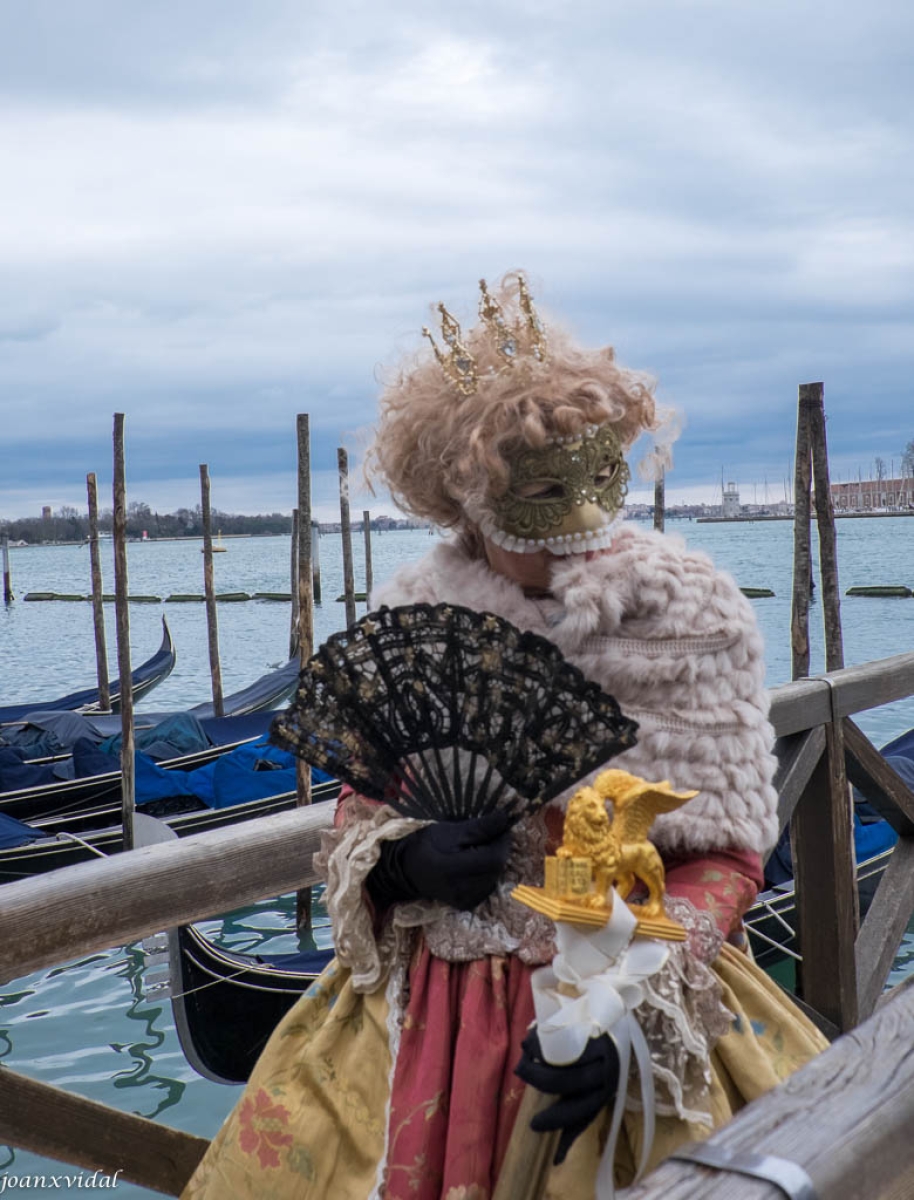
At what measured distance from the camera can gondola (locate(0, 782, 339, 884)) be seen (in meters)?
7.38

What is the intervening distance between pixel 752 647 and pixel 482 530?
37 centimetres

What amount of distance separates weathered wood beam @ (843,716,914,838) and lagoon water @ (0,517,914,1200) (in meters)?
0.51

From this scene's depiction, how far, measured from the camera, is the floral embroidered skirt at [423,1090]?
1225 millimetres

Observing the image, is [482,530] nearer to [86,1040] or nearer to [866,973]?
[866,973]

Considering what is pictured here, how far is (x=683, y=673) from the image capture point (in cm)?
135

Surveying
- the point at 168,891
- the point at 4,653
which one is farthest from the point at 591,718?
the point at 4,653

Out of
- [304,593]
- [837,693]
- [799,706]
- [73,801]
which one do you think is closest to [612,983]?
[799,706]

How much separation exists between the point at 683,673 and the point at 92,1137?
3.81ft

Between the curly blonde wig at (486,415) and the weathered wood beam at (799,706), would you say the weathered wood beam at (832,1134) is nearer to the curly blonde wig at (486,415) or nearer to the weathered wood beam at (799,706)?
the curly blonde wig at (486,415)

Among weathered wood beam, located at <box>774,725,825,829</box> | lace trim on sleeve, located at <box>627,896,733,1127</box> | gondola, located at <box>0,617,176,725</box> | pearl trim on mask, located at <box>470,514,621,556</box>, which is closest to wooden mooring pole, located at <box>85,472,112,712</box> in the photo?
gondola, located at <box>0,617,176,725</box>

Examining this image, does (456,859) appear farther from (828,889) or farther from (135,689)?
(135,689)

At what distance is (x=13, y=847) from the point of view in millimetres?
7324

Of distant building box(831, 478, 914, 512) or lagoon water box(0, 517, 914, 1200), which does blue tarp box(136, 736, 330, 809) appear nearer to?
lagoon water box(0, 517, 914, 1200)

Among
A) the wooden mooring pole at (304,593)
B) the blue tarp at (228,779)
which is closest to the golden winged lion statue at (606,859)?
the wooden mooring pole at (304,593)
